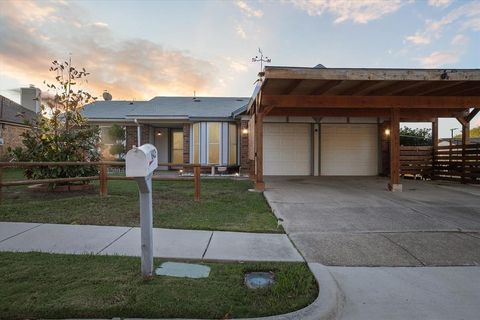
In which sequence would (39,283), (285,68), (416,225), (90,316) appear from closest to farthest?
1. (90,316)
2. (39,283)
3. (416,225)
4. (285,68)

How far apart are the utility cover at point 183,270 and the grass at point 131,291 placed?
0.09 meters

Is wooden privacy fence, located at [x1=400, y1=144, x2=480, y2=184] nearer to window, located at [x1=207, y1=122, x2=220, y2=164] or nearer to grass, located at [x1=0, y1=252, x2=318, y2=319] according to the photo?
window, located at [x1=207, y1=122, x2=220, y2=164]

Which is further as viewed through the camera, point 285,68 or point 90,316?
point 285,68

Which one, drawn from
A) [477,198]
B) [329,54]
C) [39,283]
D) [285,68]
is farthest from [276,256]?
[329,54]

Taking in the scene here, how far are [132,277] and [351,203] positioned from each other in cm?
568

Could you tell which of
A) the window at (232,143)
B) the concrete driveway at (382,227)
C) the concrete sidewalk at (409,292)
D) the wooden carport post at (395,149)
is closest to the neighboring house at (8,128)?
the window at (232,143)

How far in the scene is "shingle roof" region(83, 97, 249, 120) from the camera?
46.5ft

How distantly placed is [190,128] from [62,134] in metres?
6.77

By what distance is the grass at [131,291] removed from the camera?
2344 millimetres

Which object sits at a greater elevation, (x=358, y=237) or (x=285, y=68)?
(x=285, y=68)

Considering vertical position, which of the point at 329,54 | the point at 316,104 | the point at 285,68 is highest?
the point at 329,54

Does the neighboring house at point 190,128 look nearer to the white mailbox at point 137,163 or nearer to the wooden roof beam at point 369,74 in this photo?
the wooden roof beam at point 369,74

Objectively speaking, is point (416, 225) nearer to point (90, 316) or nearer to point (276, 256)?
point (276, 256)

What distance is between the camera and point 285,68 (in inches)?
279
